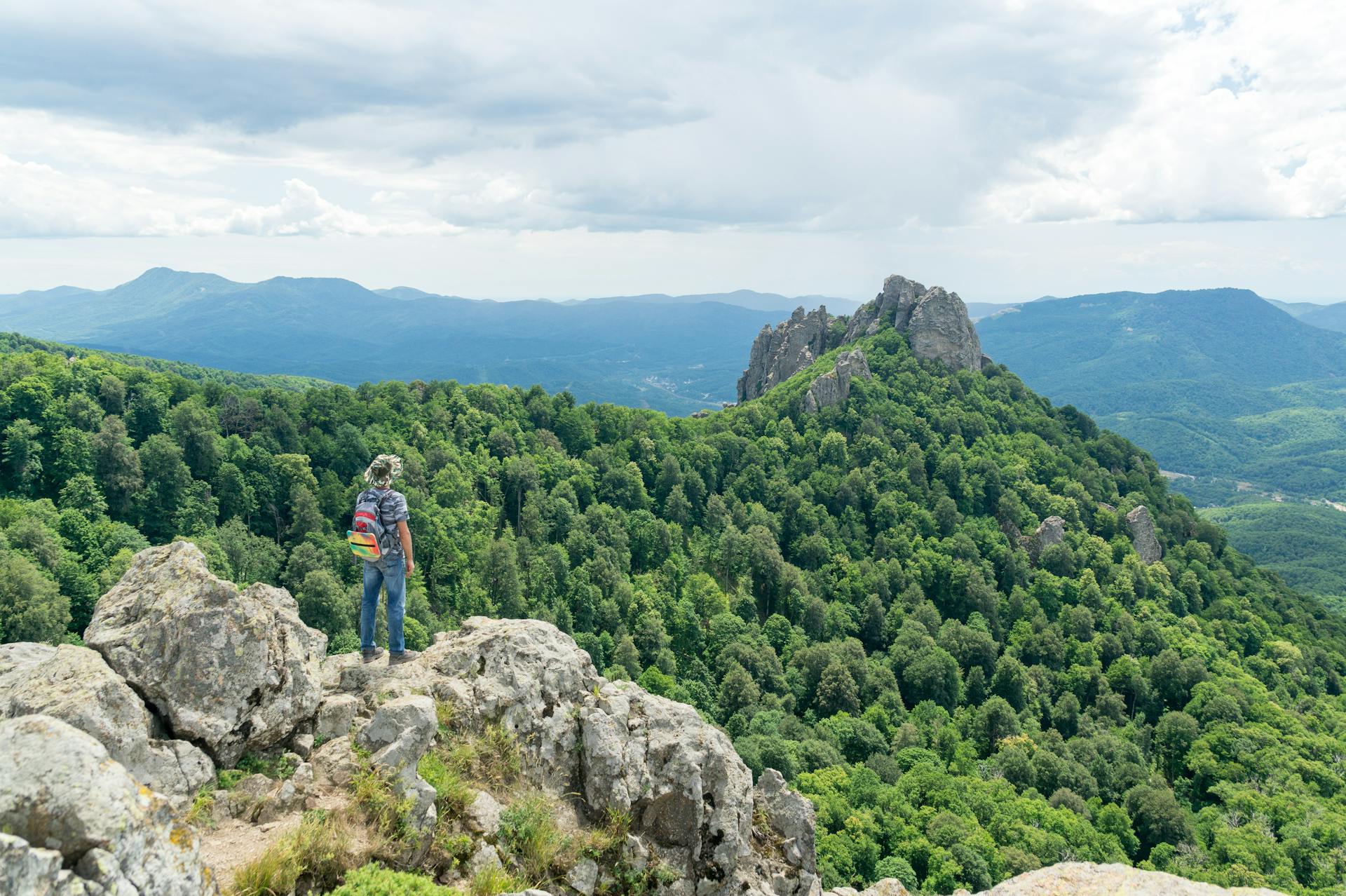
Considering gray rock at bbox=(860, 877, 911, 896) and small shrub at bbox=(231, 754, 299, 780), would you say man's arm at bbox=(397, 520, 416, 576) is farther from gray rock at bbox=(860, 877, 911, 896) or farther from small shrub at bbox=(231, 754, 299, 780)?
gray rock at bbox=(860, 877, 911, 896)

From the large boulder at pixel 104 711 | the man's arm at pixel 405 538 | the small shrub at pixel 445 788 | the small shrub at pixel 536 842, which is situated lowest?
the small shrub at pixel 536 842

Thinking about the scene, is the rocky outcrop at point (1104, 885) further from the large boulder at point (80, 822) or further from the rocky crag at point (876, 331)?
the rocky crag at point (876, 331)

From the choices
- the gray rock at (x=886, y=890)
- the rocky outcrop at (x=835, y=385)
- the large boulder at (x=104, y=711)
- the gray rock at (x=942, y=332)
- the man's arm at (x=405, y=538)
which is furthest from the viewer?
the gray rock at (x=942, y=332)

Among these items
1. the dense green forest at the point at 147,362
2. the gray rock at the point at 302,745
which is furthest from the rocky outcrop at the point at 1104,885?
the dense green forest at the point at 147,362

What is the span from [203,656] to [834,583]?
7066 cm

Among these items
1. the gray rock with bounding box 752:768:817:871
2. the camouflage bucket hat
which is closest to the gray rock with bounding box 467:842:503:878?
the gray rock with bounding box 752:768:817:871

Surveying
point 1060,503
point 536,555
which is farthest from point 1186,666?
point 536,555

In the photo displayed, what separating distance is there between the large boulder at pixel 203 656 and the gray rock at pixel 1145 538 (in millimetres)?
96805

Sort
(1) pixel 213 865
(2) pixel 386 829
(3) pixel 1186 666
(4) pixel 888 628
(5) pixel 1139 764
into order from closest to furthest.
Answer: (1) pixel 213 865, (2) pixel 386 829, (5) pixel 1139 764, (3) pixel 1186 666, (4) pixel 888 628

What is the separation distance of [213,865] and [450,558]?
4994 centimetres

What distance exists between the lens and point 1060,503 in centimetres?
8844

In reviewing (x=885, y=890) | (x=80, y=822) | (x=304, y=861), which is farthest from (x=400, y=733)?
(x=885, y=890)

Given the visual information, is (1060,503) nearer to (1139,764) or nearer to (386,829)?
(1139,764)

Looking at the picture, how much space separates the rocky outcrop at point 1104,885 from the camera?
12.4 metres
